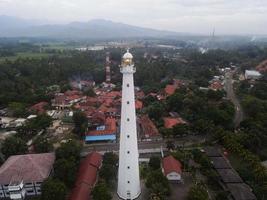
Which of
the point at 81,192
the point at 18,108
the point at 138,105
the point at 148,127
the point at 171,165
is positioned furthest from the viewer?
the point at 138,105

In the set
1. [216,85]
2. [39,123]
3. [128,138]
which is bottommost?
[216,85]

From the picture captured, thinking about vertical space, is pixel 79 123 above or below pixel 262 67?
below

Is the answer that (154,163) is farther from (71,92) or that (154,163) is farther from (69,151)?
(71,92)

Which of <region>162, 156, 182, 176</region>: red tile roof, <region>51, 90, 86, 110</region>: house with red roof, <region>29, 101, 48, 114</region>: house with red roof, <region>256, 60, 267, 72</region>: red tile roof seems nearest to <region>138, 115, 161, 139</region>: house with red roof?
<region>162, 156, 182, 176</region>: red tile roof

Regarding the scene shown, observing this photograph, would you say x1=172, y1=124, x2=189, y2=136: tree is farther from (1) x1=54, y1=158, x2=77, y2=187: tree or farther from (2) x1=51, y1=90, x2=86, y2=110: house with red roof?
(2) x1=51, y1=90, x2=86, y2=110: house with red roof

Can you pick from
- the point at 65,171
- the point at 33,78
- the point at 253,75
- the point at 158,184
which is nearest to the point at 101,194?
the point at 158,184

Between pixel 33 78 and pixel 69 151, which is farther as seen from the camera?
pixel 33 78

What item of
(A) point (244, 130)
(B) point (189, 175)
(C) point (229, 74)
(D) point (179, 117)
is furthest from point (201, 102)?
(C) point (229, 74)

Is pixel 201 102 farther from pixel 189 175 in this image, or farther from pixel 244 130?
pixel 189 175
